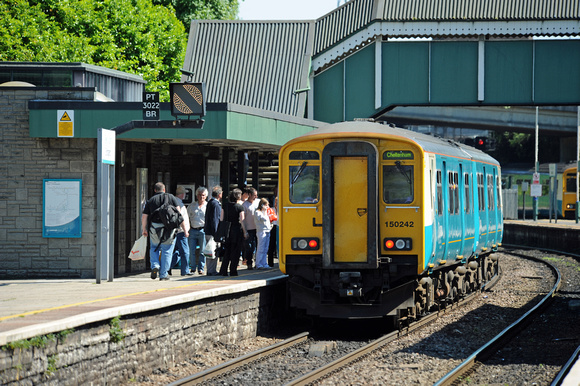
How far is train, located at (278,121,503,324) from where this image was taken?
44.5 ft

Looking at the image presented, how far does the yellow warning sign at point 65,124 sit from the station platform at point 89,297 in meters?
2.62

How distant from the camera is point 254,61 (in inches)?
1243

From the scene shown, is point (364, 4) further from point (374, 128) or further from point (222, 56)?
point (374, 128)

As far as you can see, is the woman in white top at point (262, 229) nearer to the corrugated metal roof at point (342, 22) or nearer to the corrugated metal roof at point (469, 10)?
the corrugated metal roof at point (469, 10)

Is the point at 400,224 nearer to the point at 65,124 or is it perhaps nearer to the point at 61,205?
the point at 65,124

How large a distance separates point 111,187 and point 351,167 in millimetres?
4107

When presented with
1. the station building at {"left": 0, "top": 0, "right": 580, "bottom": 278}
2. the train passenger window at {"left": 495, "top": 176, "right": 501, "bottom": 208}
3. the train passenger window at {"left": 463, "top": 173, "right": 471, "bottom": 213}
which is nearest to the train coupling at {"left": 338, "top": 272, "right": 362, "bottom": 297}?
the train passenger window at {"left": 463, "top": 173, "right": 471, "bottom": 213}

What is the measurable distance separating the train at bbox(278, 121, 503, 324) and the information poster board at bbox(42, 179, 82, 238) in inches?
184

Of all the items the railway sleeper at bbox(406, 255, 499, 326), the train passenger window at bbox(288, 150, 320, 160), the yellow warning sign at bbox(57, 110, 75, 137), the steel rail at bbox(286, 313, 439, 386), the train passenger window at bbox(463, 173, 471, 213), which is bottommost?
the steel rail at bbox(286, 313, 439, 386)

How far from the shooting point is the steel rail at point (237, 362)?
32.8 feet

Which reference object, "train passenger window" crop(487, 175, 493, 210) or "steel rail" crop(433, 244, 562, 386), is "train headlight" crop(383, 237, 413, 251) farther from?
"train passenger window" crop(487, 175, 493, 210)

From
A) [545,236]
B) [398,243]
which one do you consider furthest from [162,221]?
[545,236]

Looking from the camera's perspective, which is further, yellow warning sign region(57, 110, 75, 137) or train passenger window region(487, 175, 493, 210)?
train passenger window region(487, 175, 493, 210)

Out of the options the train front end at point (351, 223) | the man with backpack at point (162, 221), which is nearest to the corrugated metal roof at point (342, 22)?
the man with backpack at point (162, 221)
